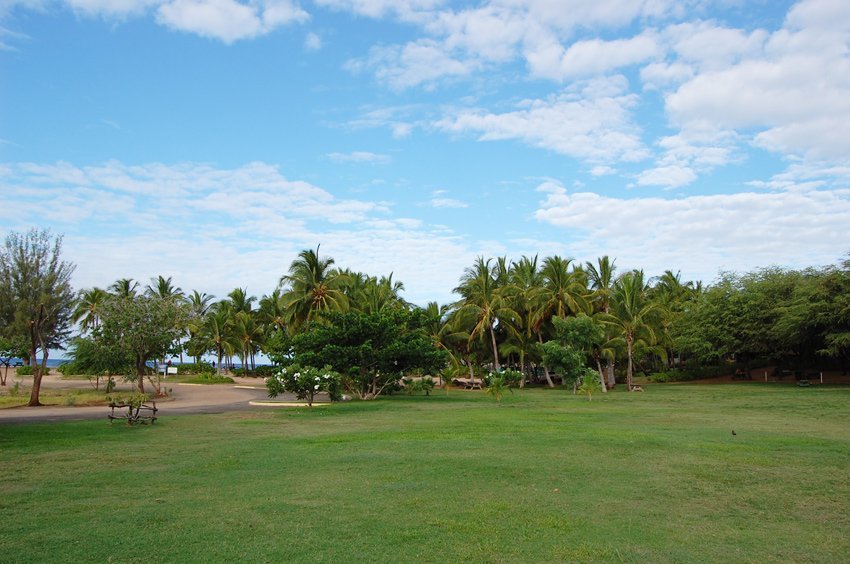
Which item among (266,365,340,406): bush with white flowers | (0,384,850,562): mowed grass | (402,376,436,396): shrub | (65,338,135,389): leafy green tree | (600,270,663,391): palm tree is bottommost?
(0,384,850,562): mowed grass

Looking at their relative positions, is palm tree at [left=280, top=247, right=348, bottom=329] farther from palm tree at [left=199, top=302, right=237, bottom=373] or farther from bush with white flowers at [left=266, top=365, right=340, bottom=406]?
palm tree at [left=199, top=302, right=237, bottom=373]

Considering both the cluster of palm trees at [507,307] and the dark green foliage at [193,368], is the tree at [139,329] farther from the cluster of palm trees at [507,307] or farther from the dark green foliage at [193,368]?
the dark green foliage at [193,368]

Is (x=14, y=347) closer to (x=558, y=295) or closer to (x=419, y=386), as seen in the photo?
(x=419, y=386)

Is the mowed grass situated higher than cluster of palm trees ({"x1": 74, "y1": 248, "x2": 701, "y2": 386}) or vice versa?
cluster of palm trees ({"x1": 74, "y1": 248, "x2": 701, "y2": 386})

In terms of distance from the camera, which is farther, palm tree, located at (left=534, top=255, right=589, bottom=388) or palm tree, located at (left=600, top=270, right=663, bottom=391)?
palm tree, located at (left=534, top=255, right=589, bottom=388)

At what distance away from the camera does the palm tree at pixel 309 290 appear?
41250 millimetres

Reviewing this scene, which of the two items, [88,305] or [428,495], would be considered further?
[88,305]

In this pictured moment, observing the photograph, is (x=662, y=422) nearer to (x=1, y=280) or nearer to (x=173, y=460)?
(x=173, y=460)

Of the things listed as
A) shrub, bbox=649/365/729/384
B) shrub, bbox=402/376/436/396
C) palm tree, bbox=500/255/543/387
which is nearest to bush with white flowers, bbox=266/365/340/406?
shrub, bbox=402/376/436/396

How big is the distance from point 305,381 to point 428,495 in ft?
59.7

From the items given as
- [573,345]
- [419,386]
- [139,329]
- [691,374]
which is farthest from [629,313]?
[139,329]

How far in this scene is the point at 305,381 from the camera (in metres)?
25.4

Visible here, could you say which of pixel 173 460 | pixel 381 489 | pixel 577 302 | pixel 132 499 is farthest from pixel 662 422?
pixel 577 302

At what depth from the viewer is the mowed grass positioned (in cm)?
577
